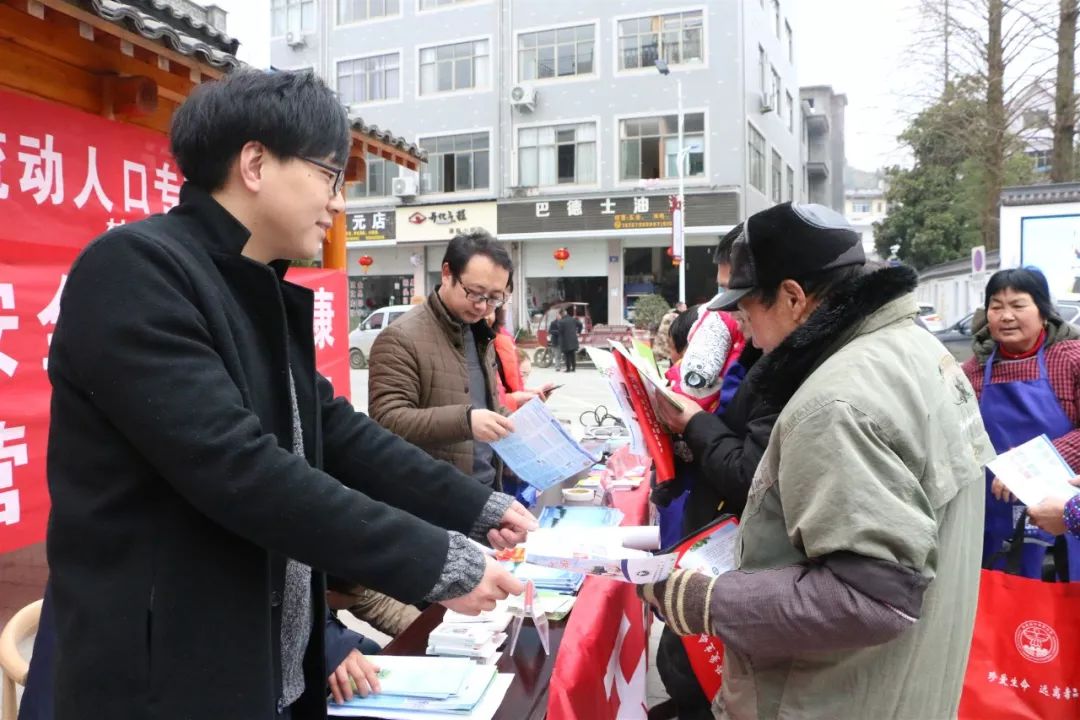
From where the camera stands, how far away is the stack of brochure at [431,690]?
154 cm

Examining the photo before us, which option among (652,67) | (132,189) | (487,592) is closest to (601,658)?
(487,592)

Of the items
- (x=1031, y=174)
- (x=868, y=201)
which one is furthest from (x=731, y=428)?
(x=868, y=201)

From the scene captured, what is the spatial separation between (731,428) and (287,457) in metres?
1.43

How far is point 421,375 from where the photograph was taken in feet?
9.15

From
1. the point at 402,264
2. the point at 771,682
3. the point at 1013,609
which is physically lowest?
the point at 1013,609

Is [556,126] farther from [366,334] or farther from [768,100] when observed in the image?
[366,334]

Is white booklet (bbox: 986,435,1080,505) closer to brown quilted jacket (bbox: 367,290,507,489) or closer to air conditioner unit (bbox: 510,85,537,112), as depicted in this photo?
brown quilted jacket (bbox: 367,290,507,489)

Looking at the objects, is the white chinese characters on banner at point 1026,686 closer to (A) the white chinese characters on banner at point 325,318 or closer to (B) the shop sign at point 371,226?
(A) the white chinese characters on banner at point 325,318

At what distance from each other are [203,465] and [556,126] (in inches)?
904

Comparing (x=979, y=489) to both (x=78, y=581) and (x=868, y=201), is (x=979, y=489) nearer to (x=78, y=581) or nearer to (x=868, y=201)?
(x=78, y=581)

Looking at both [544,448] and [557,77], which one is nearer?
[544,448]

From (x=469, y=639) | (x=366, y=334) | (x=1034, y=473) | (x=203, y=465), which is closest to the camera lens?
(x=203, y=465)

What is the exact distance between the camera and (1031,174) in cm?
2380

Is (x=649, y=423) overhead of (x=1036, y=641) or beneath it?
overhead
